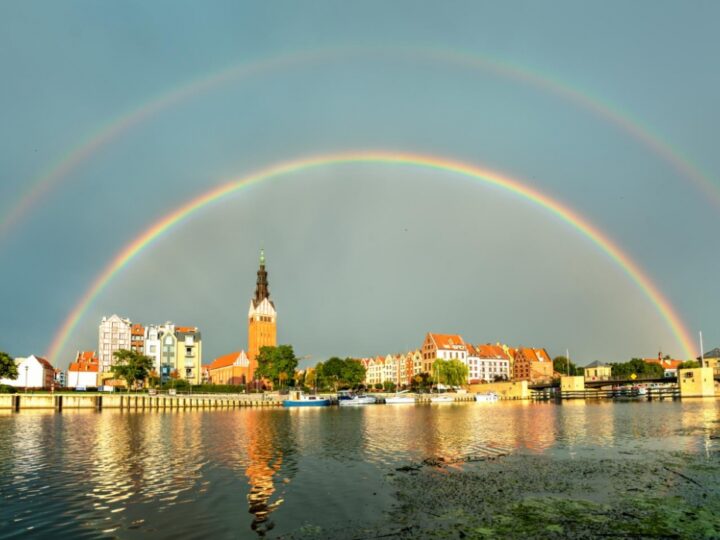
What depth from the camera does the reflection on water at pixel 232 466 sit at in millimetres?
25219

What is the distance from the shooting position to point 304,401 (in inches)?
5866

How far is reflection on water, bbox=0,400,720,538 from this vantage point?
82.7 ft

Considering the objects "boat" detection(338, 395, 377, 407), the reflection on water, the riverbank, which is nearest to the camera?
the riverbank

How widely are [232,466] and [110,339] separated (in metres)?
169

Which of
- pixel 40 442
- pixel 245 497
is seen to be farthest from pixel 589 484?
pixel 40 442

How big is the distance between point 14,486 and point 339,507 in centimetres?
1854

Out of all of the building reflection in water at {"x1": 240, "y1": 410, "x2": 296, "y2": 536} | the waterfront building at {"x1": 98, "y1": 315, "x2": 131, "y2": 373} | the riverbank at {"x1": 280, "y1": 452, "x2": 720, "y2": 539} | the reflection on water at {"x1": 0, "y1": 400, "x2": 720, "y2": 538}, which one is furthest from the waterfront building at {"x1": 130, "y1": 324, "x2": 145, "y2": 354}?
the riverbank at {"x1": 280, "y1": 452, "x2": 720, "y2": 539}

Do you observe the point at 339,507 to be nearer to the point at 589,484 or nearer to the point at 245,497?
the point at 245,497

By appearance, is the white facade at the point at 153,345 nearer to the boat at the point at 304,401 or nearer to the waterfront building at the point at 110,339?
the waterfront building at the point at 110,339

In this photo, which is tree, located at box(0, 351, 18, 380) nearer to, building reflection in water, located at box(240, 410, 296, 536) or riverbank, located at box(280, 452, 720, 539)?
building reflection in water, located at box(240, 410, 296, 536)

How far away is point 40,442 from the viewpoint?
180 ft

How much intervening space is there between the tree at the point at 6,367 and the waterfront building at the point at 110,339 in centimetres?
6023

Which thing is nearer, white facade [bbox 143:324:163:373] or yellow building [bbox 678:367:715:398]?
yellow building [bbox 678:367:715:398]

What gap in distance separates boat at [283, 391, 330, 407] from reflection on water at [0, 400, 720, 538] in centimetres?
7457
